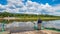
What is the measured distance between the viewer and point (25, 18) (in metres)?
2.60

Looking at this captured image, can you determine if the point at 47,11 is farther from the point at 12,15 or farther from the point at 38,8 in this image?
the point at 12,15

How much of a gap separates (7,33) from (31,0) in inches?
31.9

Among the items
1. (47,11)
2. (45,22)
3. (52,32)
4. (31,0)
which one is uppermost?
(31,0)

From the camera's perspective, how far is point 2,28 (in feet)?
8.29

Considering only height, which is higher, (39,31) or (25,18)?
(25,18)

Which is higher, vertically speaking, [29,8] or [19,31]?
[29,8]

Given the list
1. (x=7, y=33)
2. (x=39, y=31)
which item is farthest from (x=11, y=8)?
(x=39, y=31)

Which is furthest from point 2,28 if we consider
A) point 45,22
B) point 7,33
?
point 45,22

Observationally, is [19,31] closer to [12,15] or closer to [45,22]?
[12,15]

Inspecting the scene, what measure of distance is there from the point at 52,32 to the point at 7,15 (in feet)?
3.12

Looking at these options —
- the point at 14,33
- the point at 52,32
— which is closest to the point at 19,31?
the point at 14,33

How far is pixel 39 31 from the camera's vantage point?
255 cm

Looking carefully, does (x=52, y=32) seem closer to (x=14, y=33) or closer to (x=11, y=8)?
(x=14, y=33)

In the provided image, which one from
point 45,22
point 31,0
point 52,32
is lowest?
point 52,32
